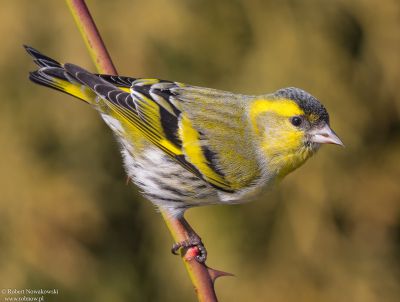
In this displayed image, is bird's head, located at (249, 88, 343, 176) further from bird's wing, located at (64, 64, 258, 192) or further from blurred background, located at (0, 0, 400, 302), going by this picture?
blurred background, located at (0, 0, 400, 302)

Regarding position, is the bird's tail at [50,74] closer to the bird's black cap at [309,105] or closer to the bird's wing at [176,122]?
the bird's wing at [176,122]

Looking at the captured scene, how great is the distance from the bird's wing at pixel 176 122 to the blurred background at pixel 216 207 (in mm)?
1154

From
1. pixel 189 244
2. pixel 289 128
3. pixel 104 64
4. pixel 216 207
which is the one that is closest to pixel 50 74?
pixel 104 64

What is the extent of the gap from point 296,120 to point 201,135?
1.41 feet

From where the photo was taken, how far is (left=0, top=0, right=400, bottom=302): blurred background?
4242 mm

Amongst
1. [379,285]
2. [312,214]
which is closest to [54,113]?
[312,214]

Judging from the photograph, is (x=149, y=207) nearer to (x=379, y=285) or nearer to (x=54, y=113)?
(x=54, y=113)

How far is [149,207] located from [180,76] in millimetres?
901

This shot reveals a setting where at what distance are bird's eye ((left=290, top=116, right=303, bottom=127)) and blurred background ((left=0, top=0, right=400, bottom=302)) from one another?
4.57 ft

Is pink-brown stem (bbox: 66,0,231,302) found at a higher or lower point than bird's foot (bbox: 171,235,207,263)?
higher

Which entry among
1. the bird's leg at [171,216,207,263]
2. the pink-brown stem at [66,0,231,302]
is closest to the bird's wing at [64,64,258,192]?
the bird's leg at [171,216,207,263]

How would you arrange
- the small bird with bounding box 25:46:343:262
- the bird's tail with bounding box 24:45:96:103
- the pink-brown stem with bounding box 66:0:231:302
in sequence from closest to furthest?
1. the pink-brown stem with bounding box 66:0:231:302
2. the bird's tail with bounding box 24:45:96:103
3. the small bird with bounding box 25:46:343:262

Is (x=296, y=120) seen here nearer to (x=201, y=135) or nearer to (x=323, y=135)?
(x=323, y=135)

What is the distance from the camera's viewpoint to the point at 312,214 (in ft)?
14.5
